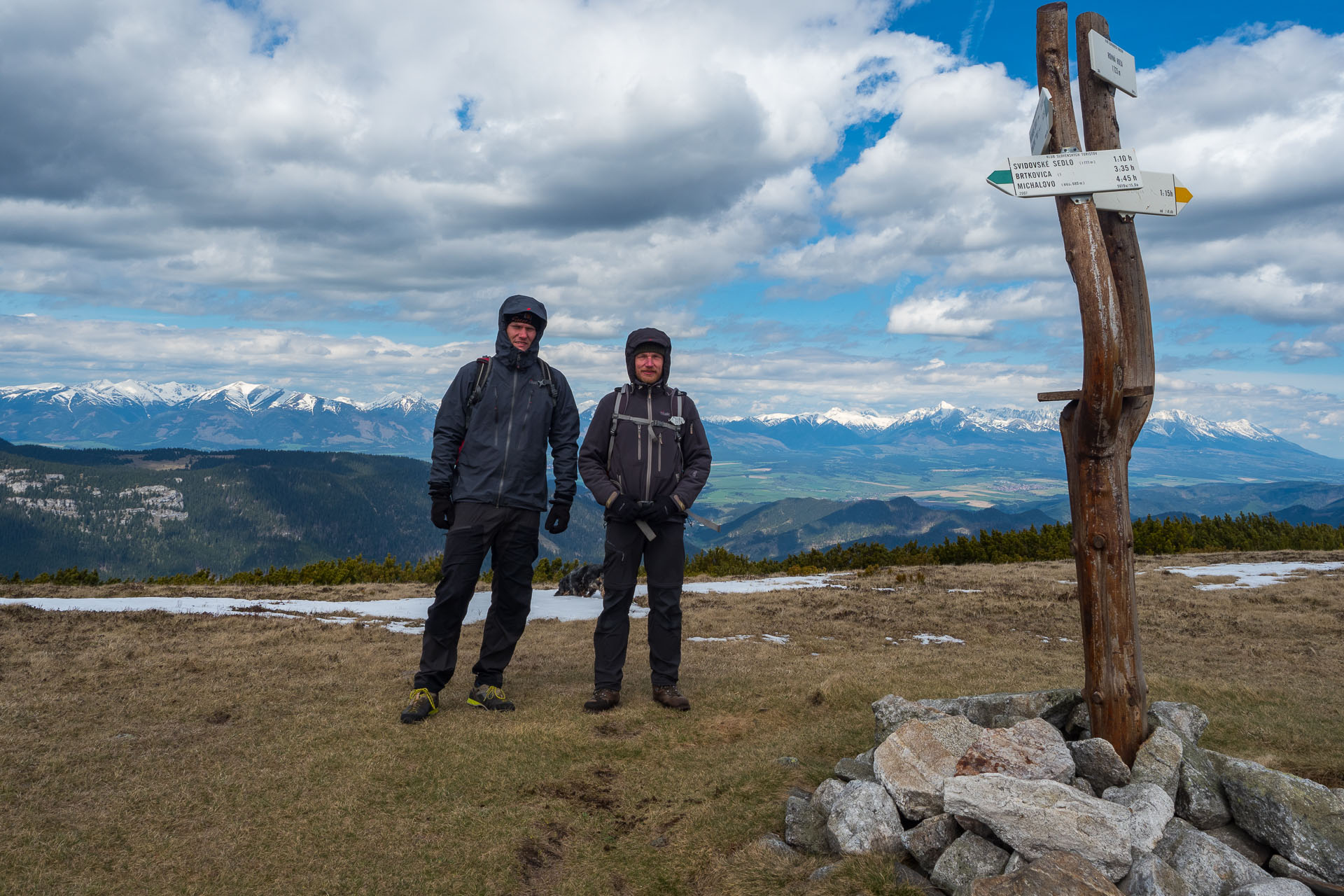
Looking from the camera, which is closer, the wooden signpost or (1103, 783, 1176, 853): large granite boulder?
(1103, 783, 1176, 853): large granite boulder

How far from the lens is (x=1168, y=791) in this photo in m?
4.97

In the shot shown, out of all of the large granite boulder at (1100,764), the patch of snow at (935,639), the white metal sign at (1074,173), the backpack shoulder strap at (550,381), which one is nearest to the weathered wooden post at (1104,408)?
the white metal sign at (1074,173)

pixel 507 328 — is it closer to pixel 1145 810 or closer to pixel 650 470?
pixel 650 470

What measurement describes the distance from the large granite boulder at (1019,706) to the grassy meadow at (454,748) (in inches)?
39.8

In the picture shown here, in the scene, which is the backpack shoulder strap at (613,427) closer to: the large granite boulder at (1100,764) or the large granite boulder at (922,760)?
the large granite boulder at (922,760)

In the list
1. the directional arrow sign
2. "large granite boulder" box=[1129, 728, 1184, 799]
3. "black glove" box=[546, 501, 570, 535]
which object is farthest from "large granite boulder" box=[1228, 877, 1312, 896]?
"black glove" box=[546, 501, 570, 535]

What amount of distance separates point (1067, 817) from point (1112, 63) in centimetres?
553

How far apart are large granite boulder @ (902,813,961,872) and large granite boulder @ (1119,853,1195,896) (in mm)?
920

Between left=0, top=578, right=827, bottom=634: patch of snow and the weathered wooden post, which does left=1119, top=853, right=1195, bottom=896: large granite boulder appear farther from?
left=0, top=578, right=827, bottom=634: patch of snow

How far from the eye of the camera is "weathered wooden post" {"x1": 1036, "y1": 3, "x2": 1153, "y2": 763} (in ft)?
17.4

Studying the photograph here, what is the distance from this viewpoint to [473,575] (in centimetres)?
735

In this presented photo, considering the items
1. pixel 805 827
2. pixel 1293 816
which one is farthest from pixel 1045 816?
pixel 1293 816

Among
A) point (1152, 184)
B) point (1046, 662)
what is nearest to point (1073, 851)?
point (1152, 184)

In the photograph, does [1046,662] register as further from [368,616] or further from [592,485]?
[368,616]
